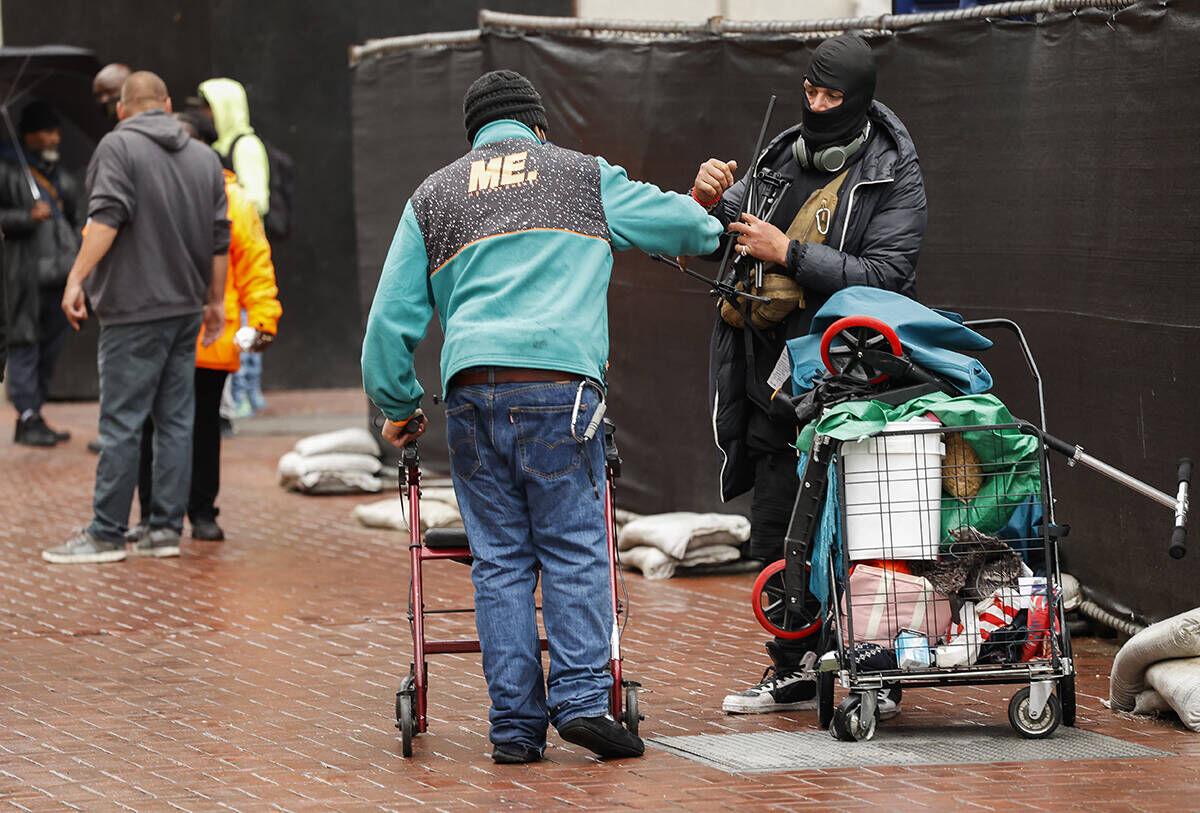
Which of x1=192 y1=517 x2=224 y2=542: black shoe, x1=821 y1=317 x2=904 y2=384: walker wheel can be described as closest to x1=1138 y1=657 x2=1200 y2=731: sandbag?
x1=821 y1=317 x2=904 y2=384: walker wheel

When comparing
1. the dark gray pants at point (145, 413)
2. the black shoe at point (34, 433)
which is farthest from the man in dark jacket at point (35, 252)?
the dark gray pants at point (145, 413)

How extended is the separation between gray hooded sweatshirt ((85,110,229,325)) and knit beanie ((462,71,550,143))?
3.89 metres

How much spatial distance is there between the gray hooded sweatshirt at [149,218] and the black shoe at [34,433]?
15.6 ft

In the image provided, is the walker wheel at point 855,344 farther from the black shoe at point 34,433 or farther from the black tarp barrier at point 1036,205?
the black shoe at point 34,433

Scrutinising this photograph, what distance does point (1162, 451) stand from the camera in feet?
22.4

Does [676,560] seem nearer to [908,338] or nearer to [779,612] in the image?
[779,612]

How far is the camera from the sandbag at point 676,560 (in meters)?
8.95

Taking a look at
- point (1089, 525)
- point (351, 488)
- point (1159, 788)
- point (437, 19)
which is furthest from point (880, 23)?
point (437, 19)

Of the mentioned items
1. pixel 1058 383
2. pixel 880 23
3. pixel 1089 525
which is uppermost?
pixel 880 23

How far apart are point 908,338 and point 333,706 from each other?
227 centimetres

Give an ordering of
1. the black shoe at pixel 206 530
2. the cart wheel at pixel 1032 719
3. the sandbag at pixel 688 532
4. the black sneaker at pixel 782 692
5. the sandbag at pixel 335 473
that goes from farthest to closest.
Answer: the sandbag at pixel 335 473, the black shoe at pixel 206 530, the sandbag at pixel 688 532, the black sneaker at pixel 782 692, the cart wheel at pixel 1032 719

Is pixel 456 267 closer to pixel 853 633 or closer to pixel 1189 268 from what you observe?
pixel 853 633

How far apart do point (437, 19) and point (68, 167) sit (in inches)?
132

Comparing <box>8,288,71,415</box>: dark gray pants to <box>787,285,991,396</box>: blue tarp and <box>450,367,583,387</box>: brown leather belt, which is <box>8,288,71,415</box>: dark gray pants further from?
<box>787,285,991,396</box>: blue tarp
